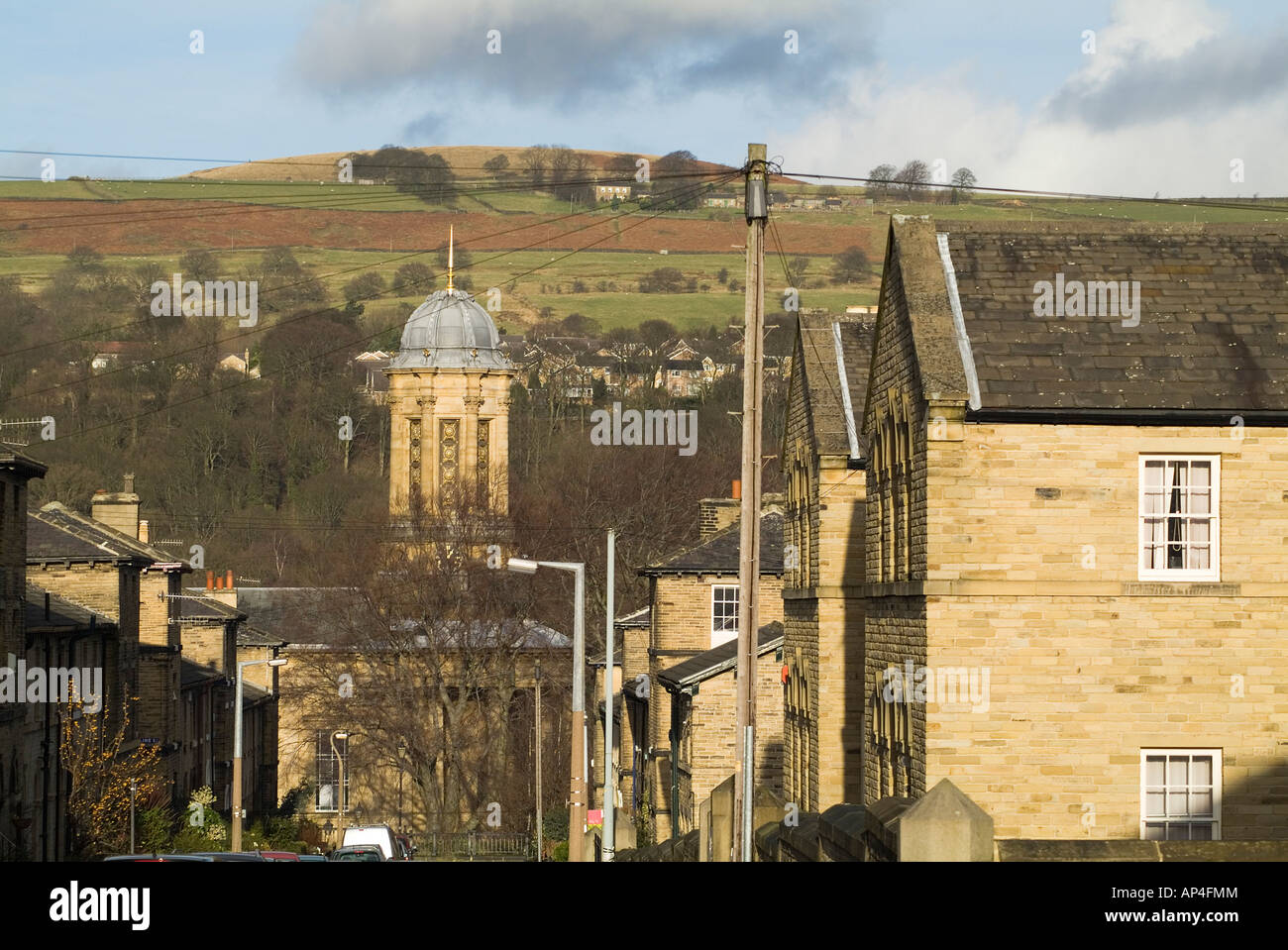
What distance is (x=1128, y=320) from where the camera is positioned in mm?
20781

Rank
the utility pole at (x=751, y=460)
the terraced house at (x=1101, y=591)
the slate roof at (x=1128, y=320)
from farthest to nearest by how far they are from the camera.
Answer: the utility pole at (x=751, y=460) < the slate roof at (x=1128, y=320) < the terraced house at (x=1101, y=591)

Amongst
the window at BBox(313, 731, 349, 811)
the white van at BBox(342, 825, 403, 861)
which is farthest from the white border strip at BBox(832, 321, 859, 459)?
the window at BBox(313, 731, 349, 811)

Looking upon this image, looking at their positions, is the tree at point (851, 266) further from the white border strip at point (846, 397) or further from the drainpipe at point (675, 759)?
the white border strip at point (846, 397)

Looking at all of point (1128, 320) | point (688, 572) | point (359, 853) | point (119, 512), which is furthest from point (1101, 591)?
point (119, 512)

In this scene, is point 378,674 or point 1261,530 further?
point 378,674

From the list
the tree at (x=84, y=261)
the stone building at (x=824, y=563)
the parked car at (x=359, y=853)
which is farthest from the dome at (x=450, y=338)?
the tree at (x=84, y=261)

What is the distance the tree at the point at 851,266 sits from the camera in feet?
566

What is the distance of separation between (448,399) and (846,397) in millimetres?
72603

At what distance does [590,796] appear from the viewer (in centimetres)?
6269

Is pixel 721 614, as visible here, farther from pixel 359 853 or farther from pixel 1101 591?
pixel 1101 591

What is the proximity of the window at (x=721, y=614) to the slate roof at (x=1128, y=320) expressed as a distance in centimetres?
2529

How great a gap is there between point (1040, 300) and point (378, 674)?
5072 centimetres
